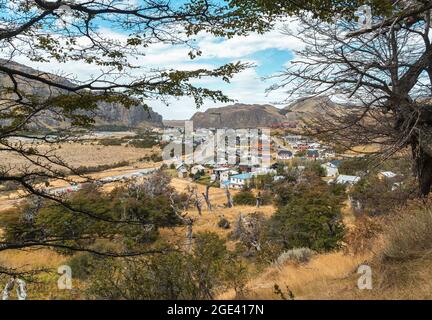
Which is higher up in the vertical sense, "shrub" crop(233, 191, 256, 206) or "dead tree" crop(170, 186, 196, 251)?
"dead tree" crop(170, 186, 196, 251)

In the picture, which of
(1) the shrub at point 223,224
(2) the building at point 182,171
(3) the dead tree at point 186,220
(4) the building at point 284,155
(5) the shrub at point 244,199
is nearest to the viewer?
(3) the dead tree at point 186,220

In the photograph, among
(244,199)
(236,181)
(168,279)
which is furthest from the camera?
(236,181)

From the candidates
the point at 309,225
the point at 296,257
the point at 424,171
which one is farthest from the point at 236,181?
the point at 424,171

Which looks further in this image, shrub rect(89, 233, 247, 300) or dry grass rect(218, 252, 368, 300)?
shrub rect(89, 233, 247, 300)

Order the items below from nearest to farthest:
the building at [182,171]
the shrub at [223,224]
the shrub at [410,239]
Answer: the shrub at [410,239], the shrub at [223,224], the building at [182,171]

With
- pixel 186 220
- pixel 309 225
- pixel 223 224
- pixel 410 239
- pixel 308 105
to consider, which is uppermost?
pixel 308 105

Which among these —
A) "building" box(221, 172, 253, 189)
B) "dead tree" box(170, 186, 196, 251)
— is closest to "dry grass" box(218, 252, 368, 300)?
"dead tree" box(170, 186, 196, 251)

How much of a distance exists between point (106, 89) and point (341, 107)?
4666 mm

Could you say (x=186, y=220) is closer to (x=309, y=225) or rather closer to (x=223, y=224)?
(x=309, y=225)

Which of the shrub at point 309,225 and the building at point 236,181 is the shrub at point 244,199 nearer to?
the building at point 236,181

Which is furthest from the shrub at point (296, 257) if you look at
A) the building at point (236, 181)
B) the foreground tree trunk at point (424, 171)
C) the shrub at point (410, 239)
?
the building at point (236, 181)

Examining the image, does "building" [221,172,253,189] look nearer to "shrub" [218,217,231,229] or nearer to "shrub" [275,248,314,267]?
"shrub" [218,217,231,229]

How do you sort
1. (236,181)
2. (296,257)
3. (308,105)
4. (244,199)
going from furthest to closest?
(236,181) → (244,199) → (296,257) → (308,105)
